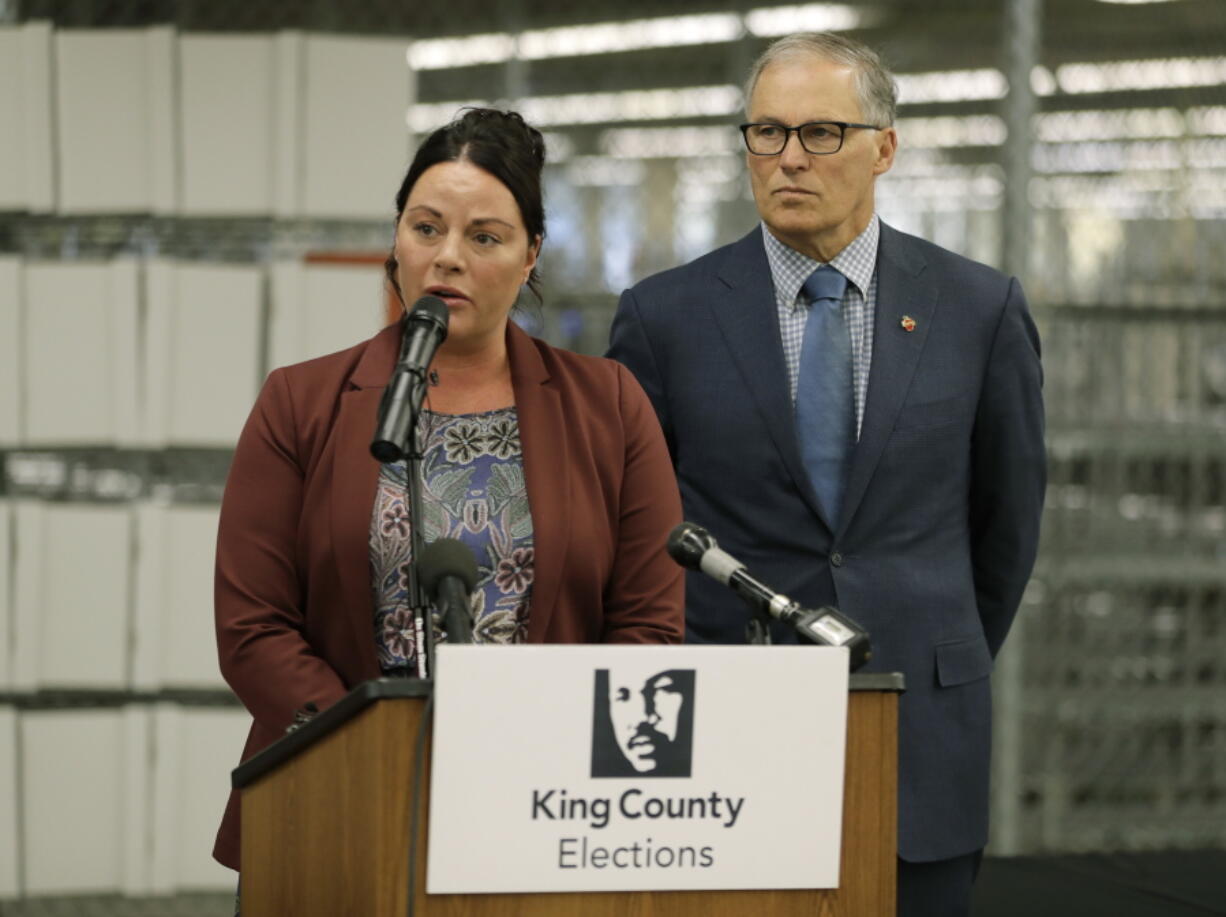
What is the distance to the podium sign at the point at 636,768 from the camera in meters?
1.62

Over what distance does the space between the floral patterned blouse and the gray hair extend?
834 millimetres

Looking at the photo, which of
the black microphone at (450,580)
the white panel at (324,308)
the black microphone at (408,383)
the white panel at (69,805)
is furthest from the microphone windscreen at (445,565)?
the white panel at (69,805)

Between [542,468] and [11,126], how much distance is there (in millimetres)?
2630

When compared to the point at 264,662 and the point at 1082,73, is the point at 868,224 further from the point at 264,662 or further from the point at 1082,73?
the point at 1082,73

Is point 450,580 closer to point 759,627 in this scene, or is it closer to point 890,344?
point 759,627

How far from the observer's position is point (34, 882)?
4316 mm

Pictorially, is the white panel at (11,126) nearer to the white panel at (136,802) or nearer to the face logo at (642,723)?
the white panel at (136,802)

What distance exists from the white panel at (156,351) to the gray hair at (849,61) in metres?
2.12

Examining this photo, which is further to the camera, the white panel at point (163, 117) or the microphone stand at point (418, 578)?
the white panel at point (163, 117)

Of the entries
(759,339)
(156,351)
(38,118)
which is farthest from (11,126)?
(759,339)

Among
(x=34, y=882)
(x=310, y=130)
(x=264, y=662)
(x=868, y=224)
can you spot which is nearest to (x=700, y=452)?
(x=868, y=224)

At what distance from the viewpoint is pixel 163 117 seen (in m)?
4.28

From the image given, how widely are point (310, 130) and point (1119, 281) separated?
2.41m

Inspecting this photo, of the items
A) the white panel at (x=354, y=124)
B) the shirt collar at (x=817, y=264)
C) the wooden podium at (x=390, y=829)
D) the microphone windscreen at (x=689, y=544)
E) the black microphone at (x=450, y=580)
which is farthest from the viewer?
the white panel at (x=354, y=124)
